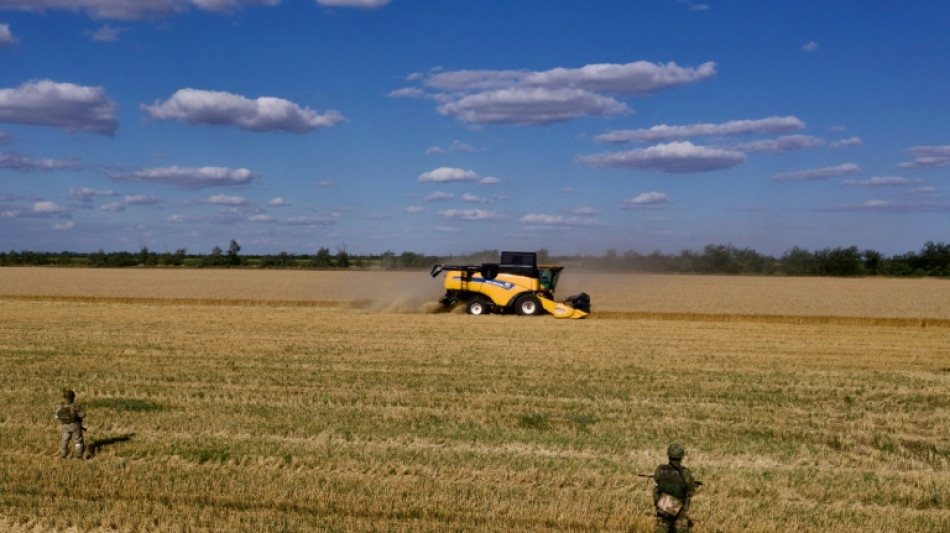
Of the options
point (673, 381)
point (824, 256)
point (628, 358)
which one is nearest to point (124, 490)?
point (673, 381)

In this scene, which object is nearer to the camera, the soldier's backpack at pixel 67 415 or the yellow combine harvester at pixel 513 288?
the soldier's backpack at pixel 67 415

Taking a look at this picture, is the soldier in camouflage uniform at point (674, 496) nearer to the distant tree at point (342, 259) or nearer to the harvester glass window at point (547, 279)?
the harvester glass window at point (547, 279)

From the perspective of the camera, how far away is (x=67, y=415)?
35.6ft

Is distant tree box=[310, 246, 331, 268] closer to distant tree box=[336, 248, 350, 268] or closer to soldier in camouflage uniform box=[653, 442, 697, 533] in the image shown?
distant tree box=[336, 248, 350, 268]

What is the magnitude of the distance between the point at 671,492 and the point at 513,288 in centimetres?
2539

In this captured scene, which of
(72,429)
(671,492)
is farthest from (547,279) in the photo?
(671,492)

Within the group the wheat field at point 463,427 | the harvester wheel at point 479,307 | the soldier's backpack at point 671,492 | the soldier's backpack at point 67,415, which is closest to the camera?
the soldier's backpack at point 671,492

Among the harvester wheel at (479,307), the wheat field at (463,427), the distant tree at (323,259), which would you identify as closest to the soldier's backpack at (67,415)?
the wheat field at (463,427)

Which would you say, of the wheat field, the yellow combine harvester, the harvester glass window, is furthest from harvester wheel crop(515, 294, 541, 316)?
the wheat field

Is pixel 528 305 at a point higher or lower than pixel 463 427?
higher

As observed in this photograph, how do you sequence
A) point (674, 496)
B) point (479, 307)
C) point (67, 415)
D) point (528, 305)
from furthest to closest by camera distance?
point (479, 307)
point (528, 305)
point (67, 415)
point (674, 496)

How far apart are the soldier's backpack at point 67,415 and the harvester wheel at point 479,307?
22.4m

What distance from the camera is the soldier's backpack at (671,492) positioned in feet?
23.5

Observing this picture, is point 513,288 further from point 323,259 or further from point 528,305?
point 323,259
